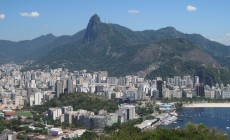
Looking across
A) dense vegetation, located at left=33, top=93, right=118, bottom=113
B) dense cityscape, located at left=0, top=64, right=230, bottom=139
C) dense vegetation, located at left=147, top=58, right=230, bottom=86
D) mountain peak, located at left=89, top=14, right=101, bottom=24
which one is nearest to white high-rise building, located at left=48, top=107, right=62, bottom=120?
dense cityscape, located at left=0, top=64, right=230, bottom=139

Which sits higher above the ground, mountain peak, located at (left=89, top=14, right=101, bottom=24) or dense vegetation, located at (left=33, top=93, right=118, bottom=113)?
mountain peak, located at (left=89, top=14, right=101, bottom=24)

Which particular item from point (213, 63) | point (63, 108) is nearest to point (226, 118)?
point (63, 108)

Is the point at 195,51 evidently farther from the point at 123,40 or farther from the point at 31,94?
the point at 31,94

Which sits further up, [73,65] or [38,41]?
[38,41]

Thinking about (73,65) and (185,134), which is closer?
(185,134)

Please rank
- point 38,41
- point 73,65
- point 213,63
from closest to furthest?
point 213,63 < point 73,65 < point 38,41

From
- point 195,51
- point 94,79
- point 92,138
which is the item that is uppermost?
point 195,51

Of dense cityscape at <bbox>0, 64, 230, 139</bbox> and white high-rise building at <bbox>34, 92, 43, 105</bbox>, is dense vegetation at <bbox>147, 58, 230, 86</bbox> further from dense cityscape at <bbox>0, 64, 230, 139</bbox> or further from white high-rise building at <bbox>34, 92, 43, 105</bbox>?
white high-rise building at <bbox>34, 92, 43, 105</bbox>
